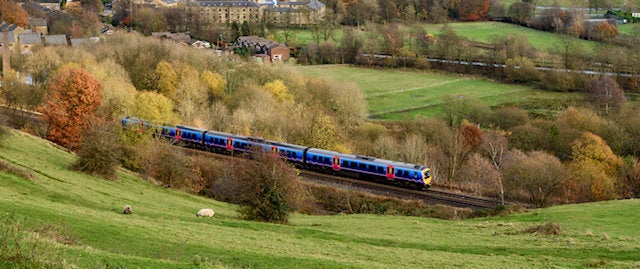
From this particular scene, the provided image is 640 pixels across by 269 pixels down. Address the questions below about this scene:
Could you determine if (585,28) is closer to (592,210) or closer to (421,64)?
(421,64)

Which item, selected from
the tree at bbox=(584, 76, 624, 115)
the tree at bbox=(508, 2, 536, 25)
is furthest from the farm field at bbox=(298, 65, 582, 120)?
the tree at bbox=(508, 2, 536, 25)

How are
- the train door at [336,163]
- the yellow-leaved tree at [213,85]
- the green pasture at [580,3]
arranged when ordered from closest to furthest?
the train door at [336,163]
the yellow-leaved tree at [213,85]
the green pasture at [580,3]

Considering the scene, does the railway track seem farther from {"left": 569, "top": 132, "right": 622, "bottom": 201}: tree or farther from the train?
{"left": 569, "top": 132, "right": 622, "bottom": 201}: tree

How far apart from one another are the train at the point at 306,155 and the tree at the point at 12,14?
6622cm

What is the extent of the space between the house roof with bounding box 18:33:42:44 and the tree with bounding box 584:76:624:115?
234 feet

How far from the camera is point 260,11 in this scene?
14275cm

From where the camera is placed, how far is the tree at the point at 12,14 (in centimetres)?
10369

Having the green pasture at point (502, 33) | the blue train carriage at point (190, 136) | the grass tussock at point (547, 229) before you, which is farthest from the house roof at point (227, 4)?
the grass tussock at point (547, 229)

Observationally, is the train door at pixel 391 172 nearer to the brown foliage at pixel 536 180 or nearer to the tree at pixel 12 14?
the brown foliage at pixel 536 180

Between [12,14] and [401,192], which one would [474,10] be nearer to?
[12,14]

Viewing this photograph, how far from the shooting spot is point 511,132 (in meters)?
55.6

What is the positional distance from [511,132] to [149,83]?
3420 centimetres

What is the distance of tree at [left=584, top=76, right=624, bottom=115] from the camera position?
6881 centimetres

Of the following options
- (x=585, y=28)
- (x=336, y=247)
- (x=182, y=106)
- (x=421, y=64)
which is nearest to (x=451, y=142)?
(x=182, y=106)
